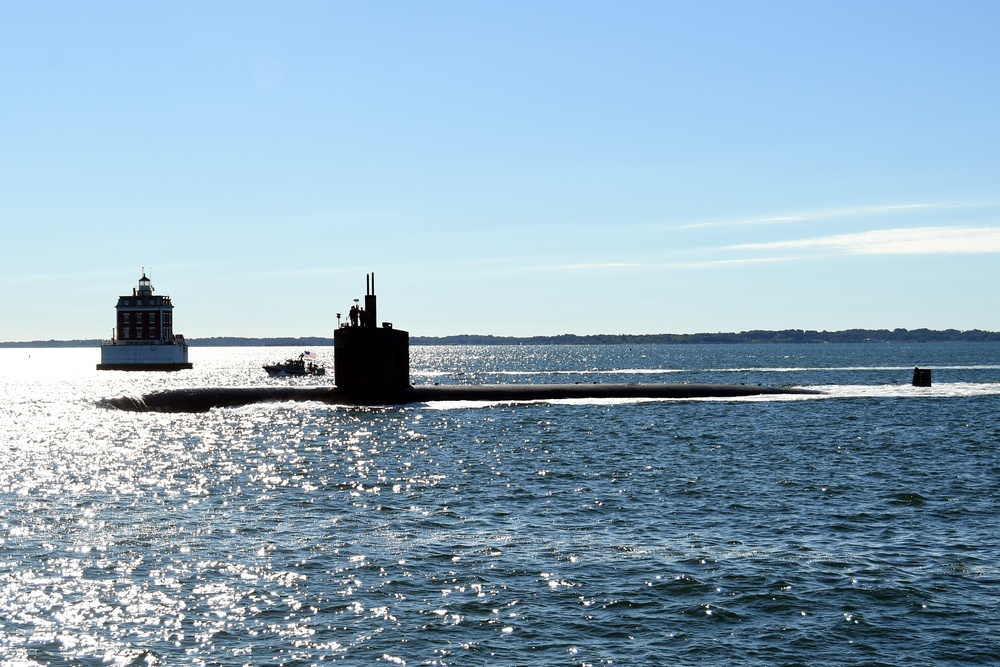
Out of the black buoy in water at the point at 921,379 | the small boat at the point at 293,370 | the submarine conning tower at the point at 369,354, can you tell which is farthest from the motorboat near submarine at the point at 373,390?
the small boat at the point at 293,370

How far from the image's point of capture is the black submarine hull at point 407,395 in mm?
72562

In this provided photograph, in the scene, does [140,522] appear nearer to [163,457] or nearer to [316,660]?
[316,660]

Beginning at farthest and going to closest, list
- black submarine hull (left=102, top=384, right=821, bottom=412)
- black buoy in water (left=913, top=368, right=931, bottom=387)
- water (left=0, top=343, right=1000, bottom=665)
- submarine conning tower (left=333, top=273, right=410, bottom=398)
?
1. black buoy in water (left=913, top=368, right=931, bottom=387)
2. black submarine hull (left=102, top=384, right=821, bottom=412)
3. submarine conning tower (left=333, top=273, right=410, bottom=398)
4. water (left=0, top=343, right=1000, bottom=665)

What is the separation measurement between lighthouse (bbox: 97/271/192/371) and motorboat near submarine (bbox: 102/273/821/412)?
9260cm

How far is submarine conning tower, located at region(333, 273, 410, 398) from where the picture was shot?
6384 cm

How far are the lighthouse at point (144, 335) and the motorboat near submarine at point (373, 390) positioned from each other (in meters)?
92.6

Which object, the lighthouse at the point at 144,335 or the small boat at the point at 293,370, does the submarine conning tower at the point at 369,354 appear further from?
the lighthouse at the point at 144,335

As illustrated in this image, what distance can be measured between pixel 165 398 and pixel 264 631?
198ft

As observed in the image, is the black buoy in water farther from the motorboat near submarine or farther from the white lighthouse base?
the white lighthouse base

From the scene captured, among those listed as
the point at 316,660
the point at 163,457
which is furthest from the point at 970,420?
the point at 316,660

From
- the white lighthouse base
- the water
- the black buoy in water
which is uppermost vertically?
the white lighthouse base

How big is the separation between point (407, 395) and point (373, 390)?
3.87 meters

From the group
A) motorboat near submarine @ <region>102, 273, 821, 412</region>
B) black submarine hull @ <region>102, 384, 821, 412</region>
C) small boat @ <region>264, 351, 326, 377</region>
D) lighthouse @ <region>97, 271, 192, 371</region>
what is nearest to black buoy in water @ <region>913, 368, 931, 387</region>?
motorboat near submarine @ <region>102, 273, 821, 412</region>

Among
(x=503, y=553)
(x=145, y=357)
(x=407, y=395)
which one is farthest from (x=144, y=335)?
(x=503, y=553)
